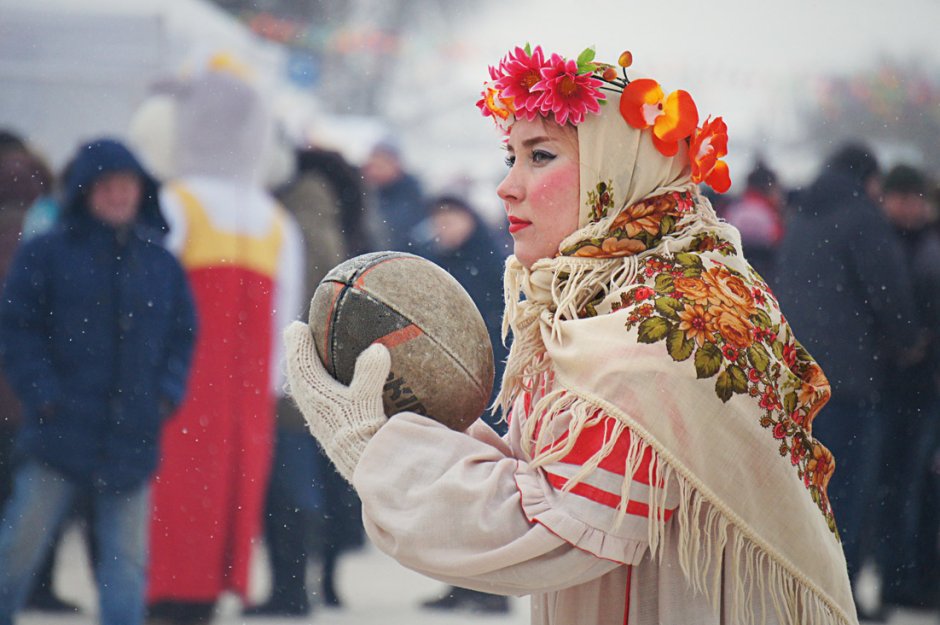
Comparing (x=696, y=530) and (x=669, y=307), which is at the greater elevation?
(x=669, y=307)

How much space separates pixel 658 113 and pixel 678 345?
1.55 ft

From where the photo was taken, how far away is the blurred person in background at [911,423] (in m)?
5.39

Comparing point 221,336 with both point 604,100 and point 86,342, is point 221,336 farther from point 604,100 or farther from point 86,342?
point 604,100

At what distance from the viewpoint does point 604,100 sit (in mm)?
2162

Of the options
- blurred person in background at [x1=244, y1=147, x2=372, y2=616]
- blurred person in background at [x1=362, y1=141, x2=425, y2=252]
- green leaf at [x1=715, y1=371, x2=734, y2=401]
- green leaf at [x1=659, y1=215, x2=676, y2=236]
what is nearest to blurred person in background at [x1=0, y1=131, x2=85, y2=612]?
blurred person in background at [x1=244, y1=147, x2=372, y2=616]

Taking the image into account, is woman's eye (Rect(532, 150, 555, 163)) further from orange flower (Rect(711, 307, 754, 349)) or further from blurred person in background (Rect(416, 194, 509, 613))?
blurred person in background (Rect(416, 194, 509, 613))

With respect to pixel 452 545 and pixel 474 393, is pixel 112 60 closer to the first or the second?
pixel 474 393

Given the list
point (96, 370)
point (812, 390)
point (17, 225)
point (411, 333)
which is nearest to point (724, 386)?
point (812, 390)

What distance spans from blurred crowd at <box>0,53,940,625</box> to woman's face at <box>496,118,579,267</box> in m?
2.51

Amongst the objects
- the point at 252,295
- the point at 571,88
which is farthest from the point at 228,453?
the point at 571,88

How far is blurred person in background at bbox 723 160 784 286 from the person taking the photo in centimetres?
528

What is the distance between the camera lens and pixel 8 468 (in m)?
4.75

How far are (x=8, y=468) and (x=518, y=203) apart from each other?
3.33 m

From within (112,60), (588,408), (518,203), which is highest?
(112,60)
